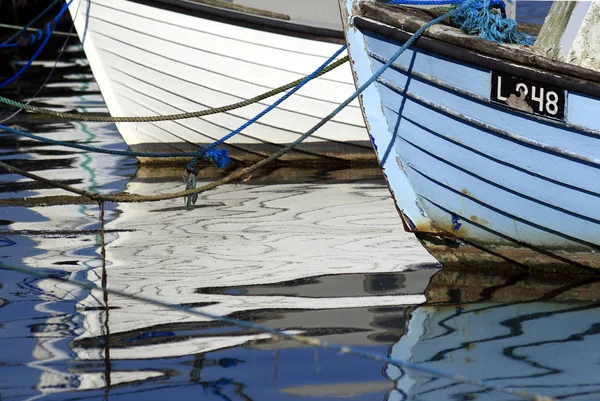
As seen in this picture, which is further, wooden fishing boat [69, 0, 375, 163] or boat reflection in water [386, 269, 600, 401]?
wooden fishing boat [69, 0, 375, 163]

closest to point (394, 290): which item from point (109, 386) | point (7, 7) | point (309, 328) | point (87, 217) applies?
point (309, 328)

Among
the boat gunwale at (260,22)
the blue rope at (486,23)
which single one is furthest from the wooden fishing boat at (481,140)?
the boat gunwale at (260,22)

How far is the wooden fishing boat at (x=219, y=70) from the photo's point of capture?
841 centimetres

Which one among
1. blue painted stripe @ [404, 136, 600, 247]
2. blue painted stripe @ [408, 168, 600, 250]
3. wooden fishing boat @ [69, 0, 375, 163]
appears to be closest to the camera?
blue painted stripe @ [404, 136, 600, 247]

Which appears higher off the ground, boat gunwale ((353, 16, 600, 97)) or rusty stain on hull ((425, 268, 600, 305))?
boat gunwale ((353, 16, 600, 97))

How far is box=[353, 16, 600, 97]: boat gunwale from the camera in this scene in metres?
4.79

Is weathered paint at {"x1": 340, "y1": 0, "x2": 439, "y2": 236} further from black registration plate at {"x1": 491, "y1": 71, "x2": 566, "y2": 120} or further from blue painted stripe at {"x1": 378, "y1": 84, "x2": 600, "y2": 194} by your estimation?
black registration plate at {"x1": 491, "y1": 71, "x2": 566, "y2": 120}

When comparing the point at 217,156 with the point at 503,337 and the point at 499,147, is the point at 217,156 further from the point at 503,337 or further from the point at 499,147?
the point at 503,337

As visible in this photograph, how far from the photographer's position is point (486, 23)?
5.17 m

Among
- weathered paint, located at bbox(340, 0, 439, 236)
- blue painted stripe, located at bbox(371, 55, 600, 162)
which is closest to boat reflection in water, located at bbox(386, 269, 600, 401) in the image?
weathered paint, located at bbox(340, 0, 439, 236)

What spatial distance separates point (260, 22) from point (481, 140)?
351cm

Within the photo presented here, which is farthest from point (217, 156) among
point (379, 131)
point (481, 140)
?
point (481, 140)

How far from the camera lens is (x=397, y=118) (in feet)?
18.2

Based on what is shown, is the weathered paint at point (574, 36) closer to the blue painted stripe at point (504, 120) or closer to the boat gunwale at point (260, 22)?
the blue painted stripe at point (504, 120)
